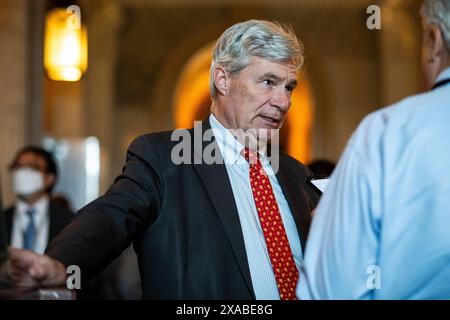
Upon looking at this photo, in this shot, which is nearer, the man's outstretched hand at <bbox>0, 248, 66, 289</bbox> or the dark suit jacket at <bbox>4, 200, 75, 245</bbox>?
the man's outstretched hand at <bbox>0, 248, 66, 289</bbox>

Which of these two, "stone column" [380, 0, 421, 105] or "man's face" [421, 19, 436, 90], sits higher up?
"stone column" [380, 0, 421, 105]

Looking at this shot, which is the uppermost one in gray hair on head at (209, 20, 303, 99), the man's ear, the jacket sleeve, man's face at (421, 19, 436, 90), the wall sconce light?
the wall sconce light

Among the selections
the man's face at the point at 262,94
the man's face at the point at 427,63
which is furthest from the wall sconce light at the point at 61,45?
the man's face at the point at 427,63

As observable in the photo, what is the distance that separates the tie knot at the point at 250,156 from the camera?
336 cm

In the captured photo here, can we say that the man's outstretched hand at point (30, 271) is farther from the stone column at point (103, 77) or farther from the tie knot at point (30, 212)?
the stone column at point (103, 77)

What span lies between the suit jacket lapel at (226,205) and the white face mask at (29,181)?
3.66 metres

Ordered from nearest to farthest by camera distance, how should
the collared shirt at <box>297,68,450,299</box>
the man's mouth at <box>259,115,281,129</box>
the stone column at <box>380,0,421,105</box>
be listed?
the collared shirt at <box>297,68,450,299</box>
the man's mouth at <box>259,115,281,129</box>
the stone column at <box>380,0,421,105</box>

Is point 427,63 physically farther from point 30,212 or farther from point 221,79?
point 30,212

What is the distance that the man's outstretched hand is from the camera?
220cm

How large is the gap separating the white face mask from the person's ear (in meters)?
4.93

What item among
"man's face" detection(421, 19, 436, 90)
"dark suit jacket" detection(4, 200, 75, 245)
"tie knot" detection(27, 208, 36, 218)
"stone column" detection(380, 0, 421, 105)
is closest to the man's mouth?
"man's face" detection(421, 19, 436, 90)

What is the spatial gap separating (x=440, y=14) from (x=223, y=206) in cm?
118

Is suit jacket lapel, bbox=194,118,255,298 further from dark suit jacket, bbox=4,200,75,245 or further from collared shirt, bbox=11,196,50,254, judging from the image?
collared shirt, bbox=11,196,50,254

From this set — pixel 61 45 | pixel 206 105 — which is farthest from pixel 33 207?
pixel 206 105
